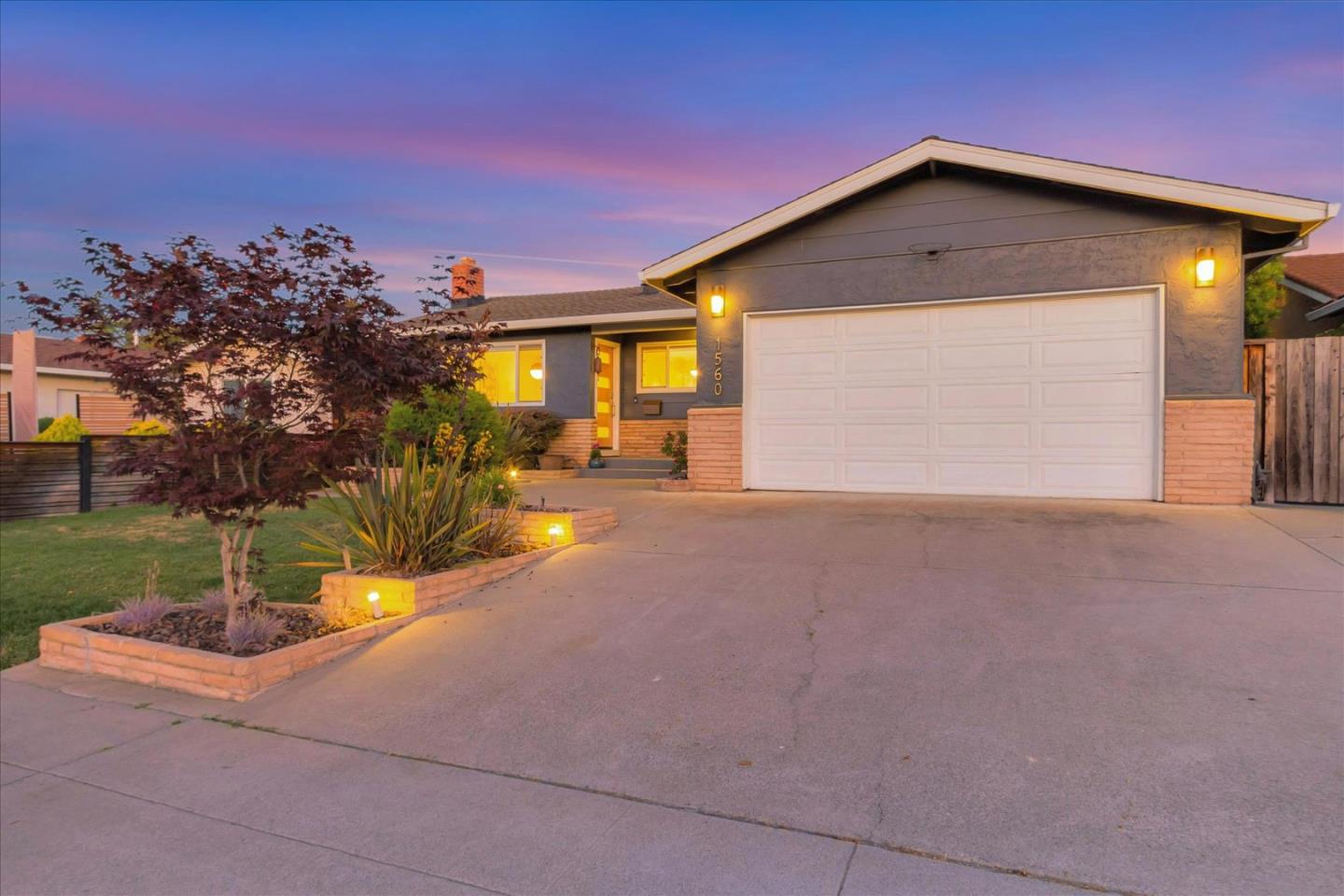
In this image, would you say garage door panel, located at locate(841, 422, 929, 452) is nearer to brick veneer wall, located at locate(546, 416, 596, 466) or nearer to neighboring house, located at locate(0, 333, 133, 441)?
brick veneer wall, located at locate(546, 416, 596, 466)

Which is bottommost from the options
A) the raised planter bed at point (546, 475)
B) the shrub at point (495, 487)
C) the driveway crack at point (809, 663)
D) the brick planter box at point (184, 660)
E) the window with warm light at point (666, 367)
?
the brick planter box at point (184, 660)

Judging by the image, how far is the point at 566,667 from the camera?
175 inches

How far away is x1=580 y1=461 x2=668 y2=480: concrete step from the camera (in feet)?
44.6

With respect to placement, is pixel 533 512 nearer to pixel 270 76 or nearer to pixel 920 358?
pixel 920 358

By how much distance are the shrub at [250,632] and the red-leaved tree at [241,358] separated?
0.55 ft

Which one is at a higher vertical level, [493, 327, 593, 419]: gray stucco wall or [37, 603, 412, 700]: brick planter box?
[493, 327, 593, 419]: gray stucco wall

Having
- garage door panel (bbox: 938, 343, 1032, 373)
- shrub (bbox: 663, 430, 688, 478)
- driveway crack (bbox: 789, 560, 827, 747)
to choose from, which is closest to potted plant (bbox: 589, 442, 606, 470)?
shrub (bbox: 663, 430, 688, 478)

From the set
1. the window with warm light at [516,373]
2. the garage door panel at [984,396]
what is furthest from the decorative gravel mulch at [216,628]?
the window with warm light at [516,373]

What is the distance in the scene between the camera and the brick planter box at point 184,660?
4488 millimetres

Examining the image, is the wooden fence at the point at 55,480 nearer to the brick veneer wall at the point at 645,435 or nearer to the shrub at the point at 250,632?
the shrub at the point at 250,632

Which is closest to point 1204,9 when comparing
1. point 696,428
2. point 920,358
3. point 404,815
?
point 920,358

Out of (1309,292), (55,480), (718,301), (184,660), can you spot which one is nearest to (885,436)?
(718,301)

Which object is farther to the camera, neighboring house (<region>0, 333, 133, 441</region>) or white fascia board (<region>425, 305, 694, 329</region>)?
neighboring house (<region>0, 333, 133, 441</region>)

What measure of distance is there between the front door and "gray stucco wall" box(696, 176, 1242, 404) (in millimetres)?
5799
